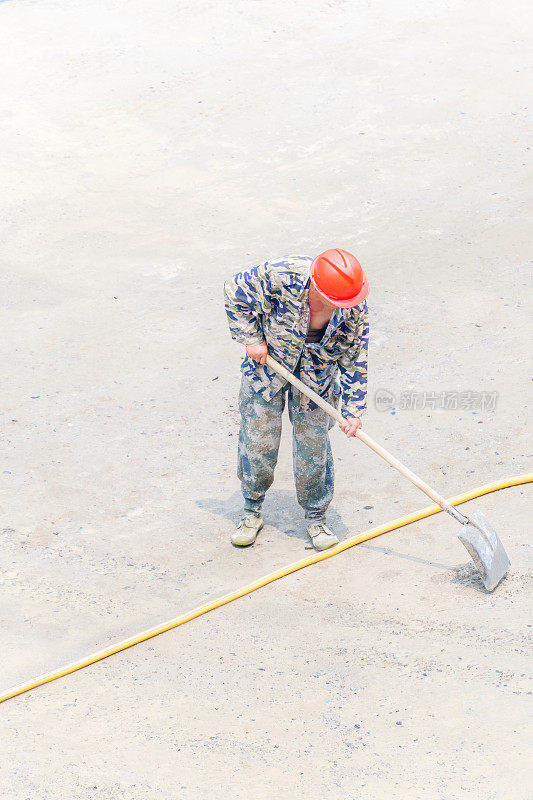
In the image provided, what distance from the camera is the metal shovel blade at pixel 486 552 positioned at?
3.89 meters

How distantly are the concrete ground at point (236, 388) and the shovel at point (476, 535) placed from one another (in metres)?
0.13

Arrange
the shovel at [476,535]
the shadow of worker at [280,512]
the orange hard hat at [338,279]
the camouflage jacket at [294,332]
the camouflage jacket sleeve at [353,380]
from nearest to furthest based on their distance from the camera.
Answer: the orange hard hat at [338,279] < the camouflage jacket at [294,332] < the shovel at [476,535] < the camouflage jacket sleeve at [353,380] < the shadow of worker at [280,512]

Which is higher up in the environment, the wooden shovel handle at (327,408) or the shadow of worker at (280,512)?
the wooden shovel handle at (327,408)

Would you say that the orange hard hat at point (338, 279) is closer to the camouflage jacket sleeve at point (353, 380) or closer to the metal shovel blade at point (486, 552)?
the camouflage jacket sleeve at point (353, 380)

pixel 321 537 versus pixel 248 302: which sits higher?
pixel 248 302

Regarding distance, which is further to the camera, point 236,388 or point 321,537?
point 236,388

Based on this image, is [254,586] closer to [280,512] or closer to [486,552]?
[280,512]

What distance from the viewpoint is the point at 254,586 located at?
4164mm

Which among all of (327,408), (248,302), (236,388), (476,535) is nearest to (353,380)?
(327,408)

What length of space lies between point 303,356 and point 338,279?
1.77 feet

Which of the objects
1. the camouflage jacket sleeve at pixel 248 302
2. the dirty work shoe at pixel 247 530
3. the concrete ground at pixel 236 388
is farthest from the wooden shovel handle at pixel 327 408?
the dirty work shoe at pixel 247 530

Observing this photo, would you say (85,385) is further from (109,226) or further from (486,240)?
(486,240)

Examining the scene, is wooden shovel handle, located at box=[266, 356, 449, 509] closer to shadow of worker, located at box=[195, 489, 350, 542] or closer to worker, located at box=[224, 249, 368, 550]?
worker, located at box=[224, 249, 368, 550]

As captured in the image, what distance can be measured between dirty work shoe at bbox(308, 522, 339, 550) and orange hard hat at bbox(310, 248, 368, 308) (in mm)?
1427
